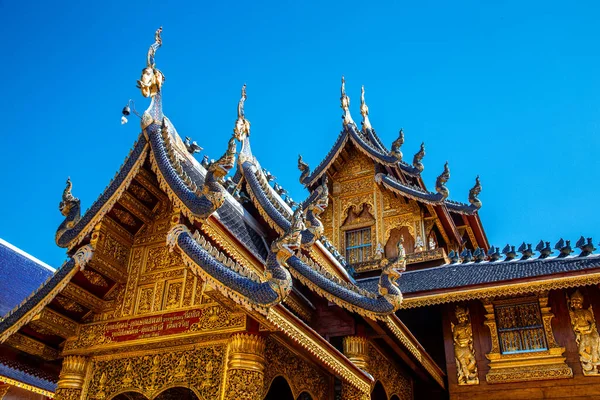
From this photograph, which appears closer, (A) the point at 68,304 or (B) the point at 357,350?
(A) the point at 68,304

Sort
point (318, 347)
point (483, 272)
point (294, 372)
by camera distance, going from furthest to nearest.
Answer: point (483, 272), point (294, 372), point (318, 347)

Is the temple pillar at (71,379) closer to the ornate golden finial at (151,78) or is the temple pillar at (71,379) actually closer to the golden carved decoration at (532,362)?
the ornate golden finial at (151,78)

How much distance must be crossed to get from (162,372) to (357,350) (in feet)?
Answer: 10.1

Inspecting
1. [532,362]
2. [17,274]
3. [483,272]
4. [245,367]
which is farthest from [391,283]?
[17,274]

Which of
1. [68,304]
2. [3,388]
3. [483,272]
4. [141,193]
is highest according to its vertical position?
[483,272]

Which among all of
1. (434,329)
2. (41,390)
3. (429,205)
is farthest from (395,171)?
(41,390)

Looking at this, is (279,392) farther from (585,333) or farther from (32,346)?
(585,333)

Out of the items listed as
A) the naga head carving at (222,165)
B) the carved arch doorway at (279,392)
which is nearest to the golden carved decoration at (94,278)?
the naga head carving at (222,165)

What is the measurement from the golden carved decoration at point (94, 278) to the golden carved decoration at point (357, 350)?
3625 mm

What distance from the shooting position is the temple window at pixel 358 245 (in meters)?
14.4

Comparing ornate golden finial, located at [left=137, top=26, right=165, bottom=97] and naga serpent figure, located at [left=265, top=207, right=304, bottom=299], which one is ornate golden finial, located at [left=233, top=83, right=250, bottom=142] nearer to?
ornate golden finial, located at [left=137, top=26, right=165, bottom=97]

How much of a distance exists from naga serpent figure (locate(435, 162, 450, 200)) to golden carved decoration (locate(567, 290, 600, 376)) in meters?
4.04

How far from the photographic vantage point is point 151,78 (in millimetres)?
8008

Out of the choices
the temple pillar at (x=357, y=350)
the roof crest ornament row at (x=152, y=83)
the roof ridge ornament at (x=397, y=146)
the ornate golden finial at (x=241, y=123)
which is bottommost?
the temple pillar at (x=357, y=350)
